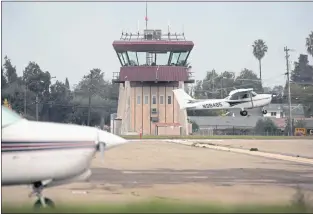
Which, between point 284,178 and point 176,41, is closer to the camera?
point 284,178

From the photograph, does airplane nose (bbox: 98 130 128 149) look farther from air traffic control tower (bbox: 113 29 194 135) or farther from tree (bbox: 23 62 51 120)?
air traffic control tower (bbox: 113 29 194 135)

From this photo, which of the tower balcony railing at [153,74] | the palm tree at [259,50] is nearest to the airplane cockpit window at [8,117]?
the tower balcony railing at [153,74]

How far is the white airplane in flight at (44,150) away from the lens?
234 inches

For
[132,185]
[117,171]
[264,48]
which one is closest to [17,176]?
[132,185]

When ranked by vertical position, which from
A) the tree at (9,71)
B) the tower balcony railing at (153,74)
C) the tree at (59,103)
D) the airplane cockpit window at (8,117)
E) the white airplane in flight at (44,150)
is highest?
the tower balcony railing at (153,74)

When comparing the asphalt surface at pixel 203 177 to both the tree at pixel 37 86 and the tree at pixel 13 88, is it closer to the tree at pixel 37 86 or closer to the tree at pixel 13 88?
the tree at pixel 37 86

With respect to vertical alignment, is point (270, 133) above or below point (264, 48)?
below

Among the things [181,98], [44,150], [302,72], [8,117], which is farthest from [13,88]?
[302,72]

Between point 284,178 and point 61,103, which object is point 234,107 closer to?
point 284,178

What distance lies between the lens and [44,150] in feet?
19.8

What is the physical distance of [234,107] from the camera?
51.4 m

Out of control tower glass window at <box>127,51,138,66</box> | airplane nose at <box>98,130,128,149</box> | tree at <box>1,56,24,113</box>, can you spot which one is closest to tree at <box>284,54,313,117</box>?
control tower glass window at <box>127,51,138,66</box>

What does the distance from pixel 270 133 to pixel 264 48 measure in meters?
73.1

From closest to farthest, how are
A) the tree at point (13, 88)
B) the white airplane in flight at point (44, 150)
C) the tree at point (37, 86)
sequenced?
the white airplane in flight at point (44, 150) → the tree at point (13, 88) → the tree at point (37, 86)
